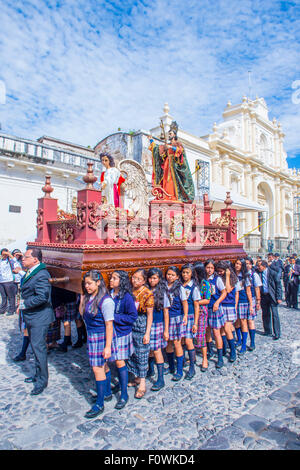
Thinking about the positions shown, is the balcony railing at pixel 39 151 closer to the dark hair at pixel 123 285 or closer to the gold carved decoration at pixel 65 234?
the gold carved decoration at pixel 65 234

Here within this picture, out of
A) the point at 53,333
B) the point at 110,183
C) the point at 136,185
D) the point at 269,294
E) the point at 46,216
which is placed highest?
the point at 136,185

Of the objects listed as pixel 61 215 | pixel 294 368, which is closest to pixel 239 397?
pixel 294 368

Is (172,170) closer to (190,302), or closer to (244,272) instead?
(244,272)

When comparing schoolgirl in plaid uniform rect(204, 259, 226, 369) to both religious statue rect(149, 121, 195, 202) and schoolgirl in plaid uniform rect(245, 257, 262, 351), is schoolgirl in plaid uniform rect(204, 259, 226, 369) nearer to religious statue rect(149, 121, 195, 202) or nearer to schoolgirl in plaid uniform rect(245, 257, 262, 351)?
schoolgirl in plaid uniform rect(245, 257, 262, 351)

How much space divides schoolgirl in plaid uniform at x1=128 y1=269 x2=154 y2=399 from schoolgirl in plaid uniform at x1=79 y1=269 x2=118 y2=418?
1.80 feet

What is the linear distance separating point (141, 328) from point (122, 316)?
441mm

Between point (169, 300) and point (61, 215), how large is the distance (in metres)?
3.05

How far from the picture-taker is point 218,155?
23.1 meters

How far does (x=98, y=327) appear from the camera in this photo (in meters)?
3.52

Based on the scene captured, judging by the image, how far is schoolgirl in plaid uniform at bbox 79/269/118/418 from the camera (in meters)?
3.46

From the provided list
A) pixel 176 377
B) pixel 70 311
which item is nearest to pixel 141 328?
pixel 176 377

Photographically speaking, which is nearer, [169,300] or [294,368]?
[169,300]

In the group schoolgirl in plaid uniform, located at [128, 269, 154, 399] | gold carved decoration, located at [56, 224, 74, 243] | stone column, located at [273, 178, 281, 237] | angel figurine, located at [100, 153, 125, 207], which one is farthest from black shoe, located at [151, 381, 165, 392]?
stone column, located at [273, 178, 281, 237]
